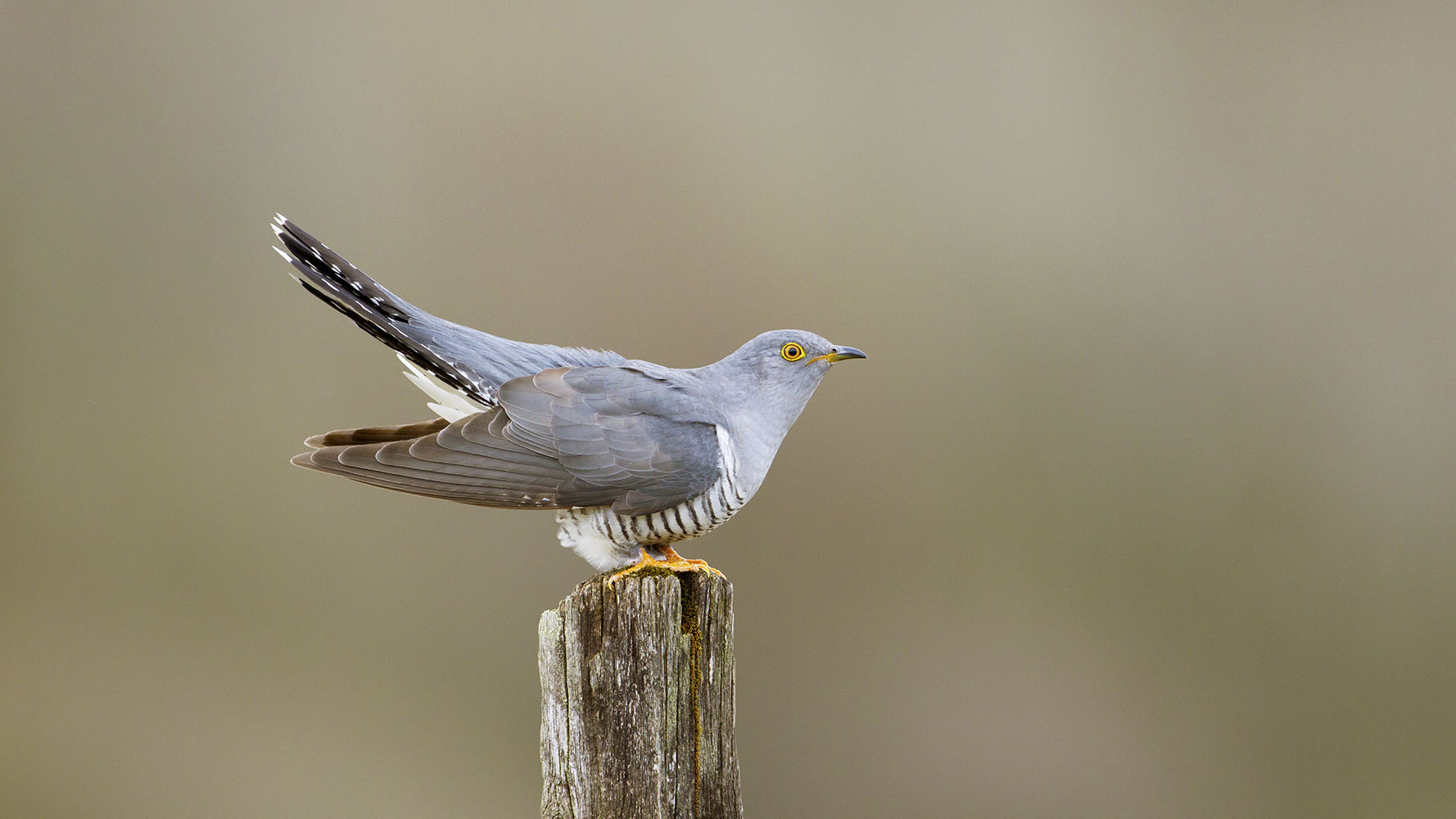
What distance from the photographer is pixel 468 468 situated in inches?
84.8

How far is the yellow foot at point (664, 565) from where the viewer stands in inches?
79.2

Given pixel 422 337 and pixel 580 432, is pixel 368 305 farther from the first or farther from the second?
pixel 580 432

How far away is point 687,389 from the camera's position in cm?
226

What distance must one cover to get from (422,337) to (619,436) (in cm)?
52

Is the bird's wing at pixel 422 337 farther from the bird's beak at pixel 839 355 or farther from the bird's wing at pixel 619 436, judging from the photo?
the bird's beak at pixel 839 355

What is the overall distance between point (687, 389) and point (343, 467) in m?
0.78

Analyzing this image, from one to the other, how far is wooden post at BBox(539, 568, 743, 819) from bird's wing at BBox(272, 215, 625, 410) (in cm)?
64

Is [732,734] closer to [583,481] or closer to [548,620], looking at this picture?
[548,620]

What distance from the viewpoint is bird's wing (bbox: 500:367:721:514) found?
2150 mm

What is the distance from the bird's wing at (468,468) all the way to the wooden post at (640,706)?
32 centimetres

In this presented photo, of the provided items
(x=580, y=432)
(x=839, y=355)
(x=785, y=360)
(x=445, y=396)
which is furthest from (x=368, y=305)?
(x=839, y=355)

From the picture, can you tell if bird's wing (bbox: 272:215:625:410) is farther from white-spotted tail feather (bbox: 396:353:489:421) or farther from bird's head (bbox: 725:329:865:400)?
bird's head (bbox: 725:329:865:400)

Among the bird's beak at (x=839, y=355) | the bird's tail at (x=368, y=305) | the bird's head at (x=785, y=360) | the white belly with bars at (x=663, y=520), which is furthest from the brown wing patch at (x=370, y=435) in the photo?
the bird's beak at (x=839, y=355)

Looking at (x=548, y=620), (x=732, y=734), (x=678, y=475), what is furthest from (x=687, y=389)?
(x=732, y=734)
